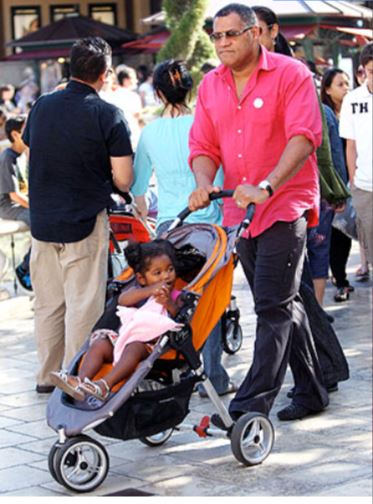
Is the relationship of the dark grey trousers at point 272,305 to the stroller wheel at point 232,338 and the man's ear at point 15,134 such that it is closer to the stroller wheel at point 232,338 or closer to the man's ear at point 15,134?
the stroller wheel at point 232,338

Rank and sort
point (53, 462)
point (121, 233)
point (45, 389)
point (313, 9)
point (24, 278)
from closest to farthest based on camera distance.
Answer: point (53, 462)
point (45, 389)
point (121, 233)
point (24, 278)
point (313, 9)

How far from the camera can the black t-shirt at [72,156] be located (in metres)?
7.50

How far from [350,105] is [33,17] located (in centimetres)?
3662

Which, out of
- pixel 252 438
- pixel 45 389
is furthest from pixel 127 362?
pixel 45 389

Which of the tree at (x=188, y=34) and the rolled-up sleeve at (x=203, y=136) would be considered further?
the tree at (x=188, y=34)

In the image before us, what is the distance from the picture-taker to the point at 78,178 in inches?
298

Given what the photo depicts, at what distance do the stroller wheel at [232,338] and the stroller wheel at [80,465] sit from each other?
2832 millimetres

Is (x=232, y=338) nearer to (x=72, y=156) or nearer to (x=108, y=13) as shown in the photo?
(x=72, y=156)

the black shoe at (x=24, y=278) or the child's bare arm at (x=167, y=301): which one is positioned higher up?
the child's bare arm at (x=167, y=301)

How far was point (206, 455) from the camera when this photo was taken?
660 cm

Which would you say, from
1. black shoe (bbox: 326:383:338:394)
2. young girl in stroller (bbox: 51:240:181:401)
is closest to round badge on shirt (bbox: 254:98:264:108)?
young girl in stroller (bbox: 51:240:181:401)

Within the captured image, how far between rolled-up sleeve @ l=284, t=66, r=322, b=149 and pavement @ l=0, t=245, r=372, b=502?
1.51 metres

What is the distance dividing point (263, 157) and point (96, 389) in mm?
1457

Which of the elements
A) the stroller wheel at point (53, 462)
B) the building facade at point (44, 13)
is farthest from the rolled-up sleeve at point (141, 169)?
the building facade at point (44, 13)
